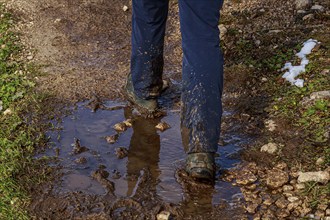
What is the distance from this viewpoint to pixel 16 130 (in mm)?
4074

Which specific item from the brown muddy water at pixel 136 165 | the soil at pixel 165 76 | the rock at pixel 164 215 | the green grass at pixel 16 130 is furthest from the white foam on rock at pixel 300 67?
the green grass at pixel 16 130

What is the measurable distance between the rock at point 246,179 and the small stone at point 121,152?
0.78 meters

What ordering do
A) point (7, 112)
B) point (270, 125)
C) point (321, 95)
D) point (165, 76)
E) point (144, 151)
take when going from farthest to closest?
point (165, 76), point (7, 112), point (321, 95), point (270, 125), point (144, 151)

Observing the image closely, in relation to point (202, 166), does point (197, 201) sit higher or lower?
lower

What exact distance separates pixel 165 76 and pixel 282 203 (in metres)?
1.87

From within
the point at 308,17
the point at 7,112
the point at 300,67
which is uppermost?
the point at 308,17

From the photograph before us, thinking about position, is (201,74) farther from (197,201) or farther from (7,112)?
(7,112)

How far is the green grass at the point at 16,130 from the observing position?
3.42 m

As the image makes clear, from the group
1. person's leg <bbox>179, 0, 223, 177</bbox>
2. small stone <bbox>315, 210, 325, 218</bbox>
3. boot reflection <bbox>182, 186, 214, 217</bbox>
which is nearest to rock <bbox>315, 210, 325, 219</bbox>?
small stone <bbox>315, 210, 325, 218</bbox>

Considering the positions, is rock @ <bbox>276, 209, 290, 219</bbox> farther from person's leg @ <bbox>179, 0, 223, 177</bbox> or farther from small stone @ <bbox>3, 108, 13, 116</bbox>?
small stone @ <bbox>3, 108, 13, 116</bbox>

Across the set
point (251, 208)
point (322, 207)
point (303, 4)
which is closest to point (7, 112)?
point (251, 208)

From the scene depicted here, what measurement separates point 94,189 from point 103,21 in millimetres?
2694

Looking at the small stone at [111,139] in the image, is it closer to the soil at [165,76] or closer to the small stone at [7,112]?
the soil at [165,76]

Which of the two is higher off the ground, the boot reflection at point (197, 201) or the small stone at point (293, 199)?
the small stone at point (293, 199)
